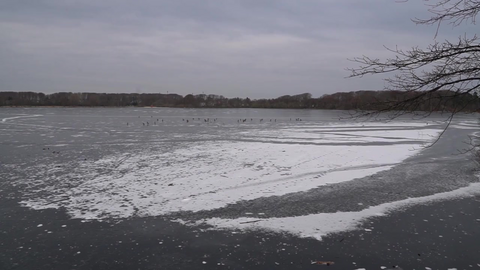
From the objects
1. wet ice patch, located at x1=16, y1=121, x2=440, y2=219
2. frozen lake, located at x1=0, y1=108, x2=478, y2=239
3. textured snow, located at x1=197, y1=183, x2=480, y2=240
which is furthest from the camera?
wet ice patch, located at x1=16, y1=121, x2=440, y2=219

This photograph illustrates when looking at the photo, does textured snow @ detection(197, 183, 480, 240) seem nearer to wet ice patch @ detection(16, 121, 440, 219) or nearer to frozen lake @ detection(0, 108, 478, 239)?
frozen lake @ detection(0, 108, 478, 239)

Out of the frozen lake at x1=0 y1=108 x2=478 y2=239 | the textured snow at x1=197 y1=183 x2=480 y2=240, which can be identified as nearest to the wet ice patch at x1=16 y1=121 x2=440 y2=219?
the frozen lake at x1=0 y1=108 x2=478 y2=239

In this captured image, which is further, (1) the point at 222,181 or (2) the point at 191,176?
(2) the point at 191,176

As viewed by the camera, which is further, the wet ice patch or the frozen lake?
the wet ice patch

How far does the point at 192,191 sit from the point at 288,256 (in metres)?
4.60

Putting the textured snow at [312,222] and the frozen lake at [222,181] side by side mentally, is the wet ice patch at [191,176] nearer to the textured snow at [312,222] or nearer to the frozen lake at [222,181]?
the frozen lake at [222,181]

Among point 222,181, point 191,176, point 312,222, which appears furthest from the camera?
point 191,176

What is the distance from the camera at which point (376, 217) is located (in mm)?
7828

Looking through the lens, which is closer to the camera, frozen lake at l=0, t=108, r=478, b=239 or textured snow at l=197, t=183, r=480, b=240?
textured snow at l=197, t=183, r=480, b=240

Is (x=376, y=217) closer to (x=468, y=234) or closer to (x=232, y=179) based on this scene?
(x=468, y=234)

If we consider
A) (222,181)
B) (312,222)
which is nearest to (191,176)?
(222,181)

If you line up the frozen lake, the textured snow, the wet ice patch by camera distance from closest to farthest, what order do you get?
1. the textured snow
2. the frozen lake
3. the wet ice patch

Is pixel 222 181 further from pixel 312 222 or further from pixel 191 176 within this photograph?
pixel 312 222

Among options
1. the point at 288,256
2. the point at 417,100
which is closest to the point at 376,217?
the point at 288,256
